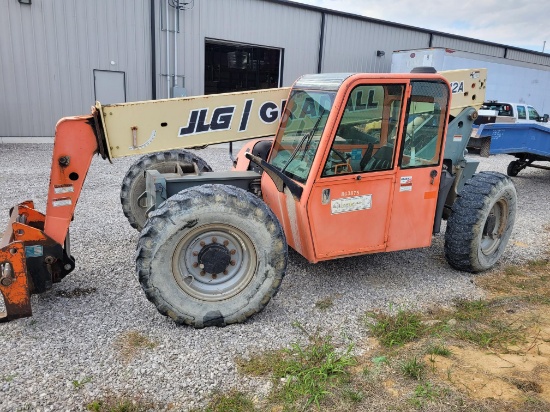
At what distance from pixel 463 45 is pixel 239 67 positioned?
12.6m

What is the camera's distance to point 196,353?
3.36 m

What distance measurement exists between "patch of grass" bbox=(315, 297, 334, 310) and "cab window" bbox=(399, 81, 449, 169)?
4.82ft

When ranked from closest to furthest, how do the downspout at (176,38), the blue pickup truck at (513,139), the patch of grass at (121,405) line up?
1. the patch of grass at (121,405)
2. the blue pickup truck at (513,139)
3. the downspout at (176,38)

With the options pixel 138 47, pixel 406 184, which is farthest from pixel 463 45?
pixel 406 184

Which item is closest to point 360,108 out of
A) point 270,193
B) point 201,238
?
point 270,193

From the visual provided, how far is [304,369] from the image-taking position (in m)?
3.18

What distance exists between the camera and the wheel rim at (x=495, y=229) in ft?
17.3

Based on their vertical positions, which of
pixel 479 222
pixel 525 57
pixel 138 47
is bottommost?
pixel 479 222

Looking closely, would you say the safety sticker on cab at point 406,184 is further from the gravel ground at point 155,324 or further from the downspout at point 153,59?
the downspout at point 153,59

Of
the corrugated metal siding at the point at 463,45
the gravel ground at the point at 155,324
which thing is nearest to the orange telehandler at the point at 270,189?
the gravel ground at the point at 155,324

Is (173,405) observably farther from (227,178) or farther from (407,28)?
(407,28)

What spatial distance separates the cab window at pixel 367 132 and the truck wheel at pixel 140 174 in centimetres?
204

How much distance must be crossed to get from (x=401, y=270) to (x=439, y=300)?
74cm

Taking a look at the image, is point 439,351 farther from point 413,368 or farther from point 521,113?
point 521,113
